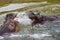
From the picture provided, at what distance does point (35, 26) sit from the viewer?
7.09ft

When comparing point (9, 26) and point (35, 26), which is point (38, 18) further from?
point (9, 26)

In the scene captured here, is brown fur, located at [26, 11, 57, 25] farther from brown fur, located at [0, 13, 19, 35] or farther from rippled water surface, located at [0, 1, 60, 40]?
brown fur, located at [0, 13, 19, 35]

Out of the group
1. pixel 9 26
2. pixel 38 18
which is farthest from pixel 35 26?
pixel 9 26

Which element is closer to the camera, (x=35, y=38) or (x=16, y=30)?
(x=35, y=38)

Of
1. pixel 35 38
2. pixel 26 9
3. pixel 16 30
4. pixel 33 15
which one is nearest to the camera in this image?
pixel 35 38

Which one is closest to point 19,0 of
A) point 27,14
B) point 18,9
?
point 18,9

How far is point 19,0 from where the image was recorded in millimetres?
2600

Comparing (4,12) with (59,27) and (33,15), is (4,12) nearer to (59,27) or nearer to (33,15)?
(33,15)

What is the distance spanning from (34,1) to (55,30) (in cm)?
72

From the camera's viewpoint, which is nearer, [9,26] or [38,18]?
[9,26]

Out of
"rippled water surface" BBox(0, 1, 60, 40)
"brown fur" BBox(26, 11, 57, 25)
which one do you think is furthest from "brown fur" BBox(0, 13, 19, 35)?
"brown fur" BBox(26, 11, 57, 25)

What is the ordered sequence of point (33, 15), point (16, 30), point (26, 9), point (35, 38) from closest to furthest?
point (35, 38) → point (16, 30) → point (33, 15) → point (26, 9)

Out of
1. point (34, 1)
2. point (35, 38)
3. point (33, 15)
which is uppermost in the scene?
point (34, 1)

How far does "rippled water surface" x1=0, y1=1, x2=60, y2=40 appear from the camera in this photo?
201cm
